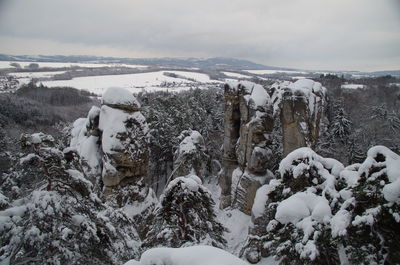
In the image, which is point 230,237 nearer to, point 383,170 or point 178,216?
point 178,216

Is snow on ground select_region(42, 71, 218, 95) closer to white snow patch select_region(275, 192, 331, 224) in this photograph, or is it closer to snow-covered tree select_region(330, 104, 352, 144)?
snow-covered tree select_region(330, 104, 352, 144)

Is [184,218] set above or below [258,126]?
below

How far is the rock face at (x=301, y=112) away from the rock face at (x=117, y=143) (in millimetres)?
9412

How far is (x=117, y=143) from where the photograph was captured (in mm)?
14398

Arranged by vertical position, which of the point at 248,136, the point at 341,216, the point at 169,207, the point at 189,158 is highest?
the point at 341,216

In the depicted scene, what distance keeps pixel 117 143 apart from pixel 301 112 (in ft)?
38.1

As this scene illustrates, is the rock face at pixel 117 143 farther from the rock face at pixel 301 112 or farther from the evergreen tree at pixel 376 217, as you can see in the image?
the evergreen tree at pixel 376 217

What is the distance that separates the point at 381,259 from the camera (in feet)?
15.4

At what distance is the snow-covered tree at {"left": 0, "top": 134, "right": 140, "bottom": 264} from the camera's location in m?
4.51

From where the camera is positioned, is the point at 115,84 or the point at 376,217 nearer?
the point at 376,217

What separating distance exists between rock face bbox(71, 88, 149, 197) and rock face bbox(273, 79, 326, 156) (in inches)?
371

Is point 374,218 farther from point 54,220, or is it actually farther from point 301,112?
point 301,112

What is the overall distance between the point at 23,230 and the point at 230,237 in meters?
15.9

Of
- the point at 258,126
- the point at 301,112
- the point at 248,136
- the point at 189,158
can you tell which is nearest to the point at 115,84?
the point at 189,158
